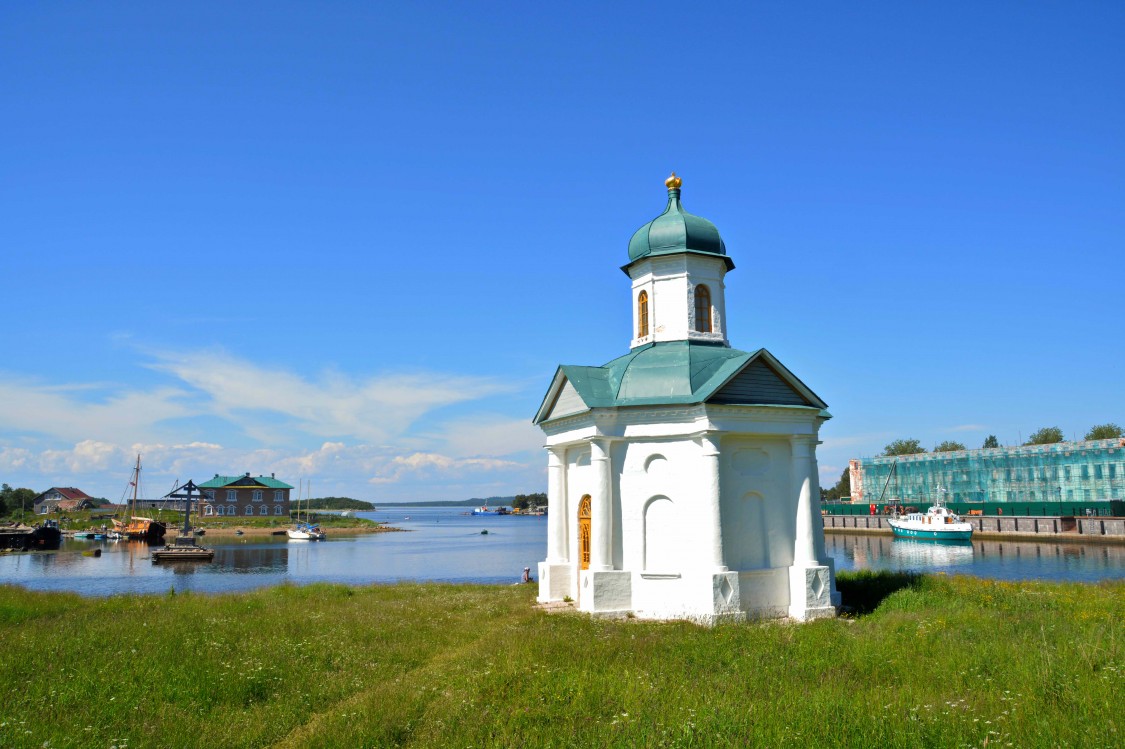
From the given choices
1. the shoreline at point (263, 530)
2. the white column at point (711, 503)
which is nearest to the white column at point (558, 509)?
the white column at point (711, 503)

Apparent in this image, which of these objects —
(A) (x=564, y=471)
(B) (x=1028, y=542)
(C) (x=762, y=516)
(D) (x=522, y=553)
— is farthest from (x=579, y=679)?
(B) (x=1028, y=542)

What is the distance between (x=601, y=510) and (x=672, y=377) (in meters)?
3.57

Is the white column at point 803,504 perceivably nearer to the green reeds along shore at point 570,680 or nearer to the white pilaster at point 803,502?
the white pilaster at point 803,502

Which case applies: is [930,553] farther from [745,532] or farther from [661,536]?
[661,536]

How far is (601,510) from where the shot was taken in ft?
58.0

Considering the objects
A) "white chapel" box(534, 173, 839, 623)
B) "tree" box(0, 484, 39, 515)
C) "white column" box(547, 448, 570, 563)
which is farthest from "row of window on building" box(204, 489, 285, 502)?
"white chapel" box(534, 173, 839, 623)

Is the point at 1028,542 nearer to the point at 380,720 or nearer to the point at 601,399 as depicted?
the point at 601,399

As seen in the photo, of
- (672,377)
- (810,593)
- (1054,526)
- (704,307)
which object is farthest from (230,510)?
(810,593)

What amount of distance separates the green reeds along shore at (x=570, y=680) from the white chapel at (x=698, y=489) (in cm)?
124

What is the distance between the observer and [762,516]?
17672 mm

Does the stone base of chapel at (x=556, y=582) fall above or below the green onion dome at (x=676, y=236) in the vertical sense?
below

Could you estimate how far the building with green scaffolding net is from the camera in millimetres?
74250

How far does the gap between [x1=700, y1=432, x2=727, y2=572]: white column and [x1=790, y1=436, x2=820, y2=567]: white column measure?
83.4 inches

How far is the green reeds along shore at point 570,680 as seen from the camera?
27.4ft
